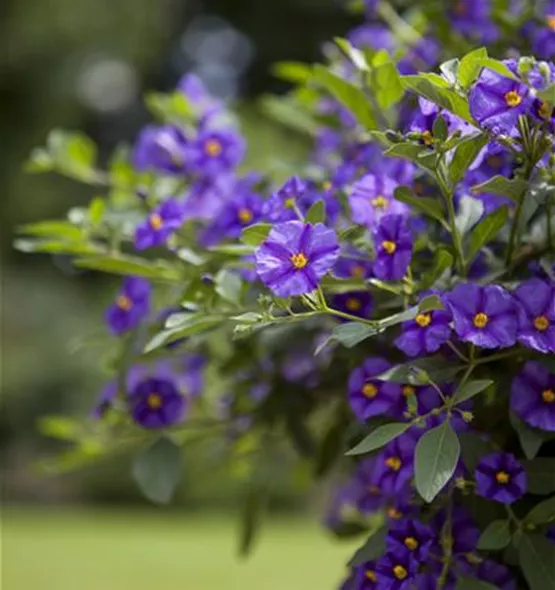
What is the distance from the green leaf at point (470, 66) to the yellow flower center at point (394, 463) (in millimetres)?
382

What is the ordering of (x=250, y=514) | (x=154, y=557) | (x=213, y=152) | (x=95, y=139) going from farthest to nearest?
(x=95, y=139)
(x=154, y=557)
(x=250, y=514)
(x=213, y=152)

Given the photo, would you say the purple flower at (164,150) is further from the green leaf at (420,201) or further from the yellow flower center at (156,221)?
the green leaf at (420,201)

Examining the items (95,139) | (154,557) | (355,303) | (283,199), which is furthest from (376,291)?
(95,139)

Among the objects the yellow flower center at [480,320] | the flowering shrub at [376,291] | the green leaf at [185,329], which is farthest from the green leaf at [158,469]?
the yellow flower center at [480,320]

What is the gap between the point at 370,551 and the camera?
1116mm

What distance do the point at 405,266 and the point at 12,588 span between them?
254 centimetres

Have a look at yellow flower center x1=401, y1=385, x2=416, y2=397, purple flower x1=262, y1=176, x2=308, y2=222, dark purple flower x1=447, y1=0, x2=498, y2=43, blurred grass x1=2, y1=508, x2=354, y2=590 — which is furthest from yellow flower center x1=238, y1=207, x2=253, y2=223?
blurred grass x1=2, y1=508, x2=354, y2=590

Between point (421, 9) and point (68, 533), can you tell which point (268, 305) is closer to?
point (421, 9)

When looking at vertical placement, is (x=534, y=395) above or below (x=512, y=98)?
below

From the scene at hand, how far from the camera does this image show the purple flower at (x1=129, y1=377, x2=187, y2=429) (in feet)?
4.71

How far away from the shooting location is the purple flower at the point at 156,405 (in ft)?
4.71

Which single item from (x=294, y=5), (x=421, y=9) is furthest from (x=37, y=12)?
(x=421, y=9)

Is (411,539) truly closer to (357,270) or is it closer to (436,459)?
(436,459)

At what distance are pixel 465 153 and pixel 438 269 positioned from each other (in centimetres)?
14
